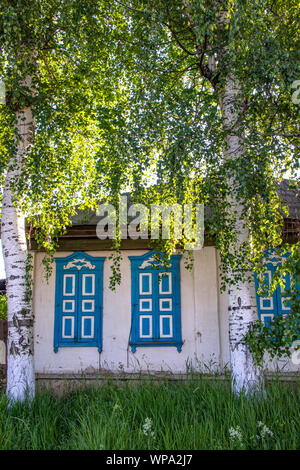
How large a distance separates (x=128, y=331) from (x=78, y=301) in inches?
41.7

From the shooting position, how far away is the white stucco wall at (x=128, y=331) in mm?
6695

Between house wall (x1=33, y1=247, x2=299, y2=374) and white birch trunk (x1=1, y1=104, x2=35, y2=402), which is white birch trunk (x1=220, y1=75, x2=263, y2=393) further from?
white birch trunk (x1=1, y1=104, x2=35, y2=402)

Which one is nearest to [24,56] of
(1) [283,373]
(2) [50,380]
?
(2) [50,380]

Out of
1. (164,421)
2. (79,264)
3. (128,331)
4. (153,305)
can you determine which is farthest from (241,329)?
(79,264)

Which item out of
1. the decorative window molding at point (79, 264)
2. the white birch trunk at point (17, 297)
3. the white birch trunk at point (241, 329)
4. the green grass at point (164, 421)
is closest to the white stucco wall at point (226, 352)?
the green grass at point (164, 421)

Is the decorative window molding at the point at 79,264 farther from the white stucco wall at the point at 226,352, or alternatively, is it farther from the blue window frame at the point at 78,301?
the white stucco wall at the point at 226,352

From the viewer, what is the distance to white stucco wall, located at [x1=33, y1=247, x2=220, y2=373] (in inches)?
264

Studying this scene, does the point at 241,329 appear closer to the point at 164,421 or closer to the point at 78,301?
the point at 164,421

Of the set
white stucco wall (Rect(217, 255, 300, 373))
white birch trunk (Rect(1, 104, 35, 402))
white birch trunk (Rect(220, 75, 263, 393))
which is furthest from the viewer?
white stucco wall (Rect(217, 255, 300, 373))

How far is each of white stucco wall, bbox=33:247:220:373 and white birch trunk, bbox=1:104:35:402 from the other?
6.86 ft

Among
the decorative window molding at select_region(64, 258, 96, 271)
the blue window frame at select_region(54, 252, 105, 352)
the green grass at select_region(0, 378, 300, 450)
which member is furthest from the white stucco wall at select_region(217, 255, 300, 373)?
the decorative window molding at select_region(64, 258, 96, 271)

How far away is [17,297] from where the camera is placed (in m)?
4.87

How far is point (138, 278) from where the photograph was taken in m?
7.03

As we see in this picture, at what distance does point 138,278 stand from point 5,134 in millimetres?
3325
